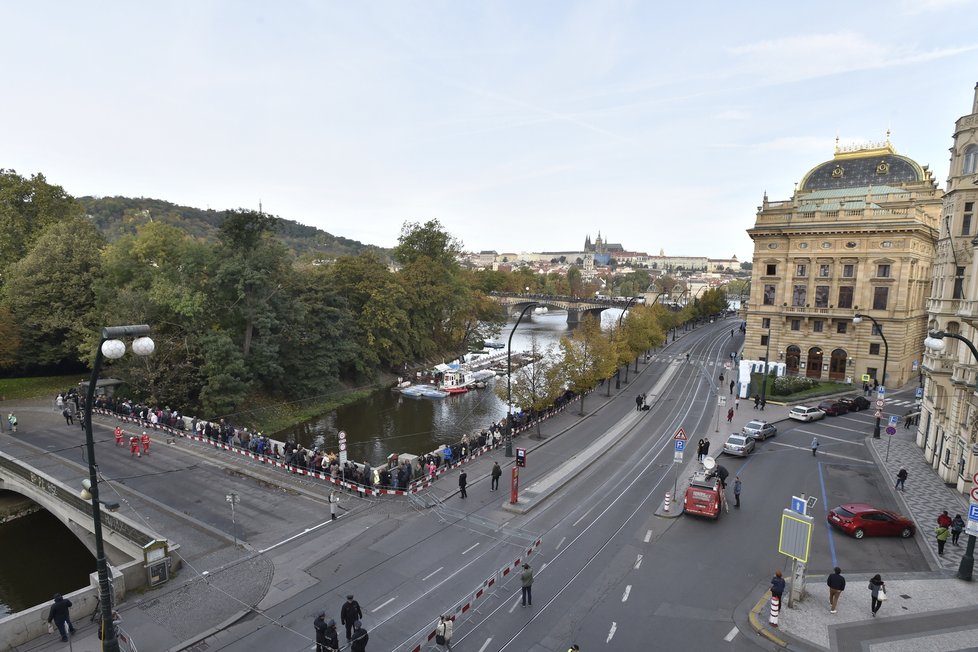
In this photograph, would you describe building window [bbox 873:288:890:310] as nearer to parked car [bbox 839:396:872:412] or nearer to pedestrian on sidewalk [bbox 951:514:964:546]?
parked car [bbox 839:396:872:412]

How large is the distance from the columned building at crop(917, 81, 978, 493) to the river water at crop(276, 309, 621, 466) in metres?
24.9

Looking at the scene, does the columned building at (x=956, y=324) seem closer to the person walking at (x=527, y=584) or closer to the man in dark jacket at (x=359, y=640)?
the person walking at (x=527, y=584)

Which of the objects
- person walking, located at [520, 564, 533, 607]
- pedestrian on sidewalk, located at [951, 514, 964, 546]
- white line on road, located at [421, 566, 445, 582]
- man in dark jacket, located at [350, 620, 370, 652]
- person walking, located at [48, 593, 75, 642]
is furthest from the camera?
pedestrian on sidewalk, located at [951, 514, 964, 546]

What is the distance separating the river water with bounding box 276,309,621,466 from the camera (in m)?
36.2

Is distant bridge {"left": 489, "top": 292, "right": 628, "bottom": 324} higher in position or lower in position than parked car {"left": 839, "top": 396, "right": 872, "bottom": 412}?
higher

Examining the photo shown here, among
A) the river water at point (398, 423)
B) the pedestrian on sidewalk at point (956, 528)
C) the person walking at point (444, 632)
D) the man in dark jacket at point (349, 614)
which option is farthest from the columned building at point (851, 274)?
the man in dark jacket at point (349, 614)

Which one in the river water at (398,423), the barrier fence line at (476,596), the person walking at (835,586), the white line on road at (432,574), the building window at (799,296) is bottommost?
the river water at (398,423)

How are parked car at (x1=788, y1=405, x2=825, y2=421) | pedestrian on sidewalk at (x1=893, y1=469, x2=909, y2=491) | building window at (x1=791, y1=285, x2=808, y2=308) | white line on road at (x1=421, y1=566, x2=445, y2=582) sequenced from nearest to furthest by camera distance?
white line on road at (x1=421, y1=566, x2=445, y2=582)
pedestrian on sidewalk at (x1=893, y1=469, x2=909, y2=491)
parked car at (x1=788, y1=405, x2=825, y2=421)
building window at (x1=791, y1=285, x2=808, y2=308)

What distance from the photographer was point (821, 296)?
49469mm

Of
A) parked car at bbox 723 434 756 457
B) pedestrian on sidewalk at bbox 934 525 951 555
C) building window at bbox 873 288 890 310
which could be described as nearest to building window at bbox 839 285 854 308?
building window at bbox 873 288 890 310

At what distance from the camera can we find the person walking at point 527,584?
1392 cm

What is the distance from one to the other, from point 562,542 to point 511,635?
17.5 ft

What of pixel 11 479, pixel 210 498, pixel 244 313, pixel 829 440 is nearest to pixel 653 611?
pixel 210 498

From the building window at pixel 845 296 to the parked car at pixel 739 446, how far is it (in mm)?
27590
